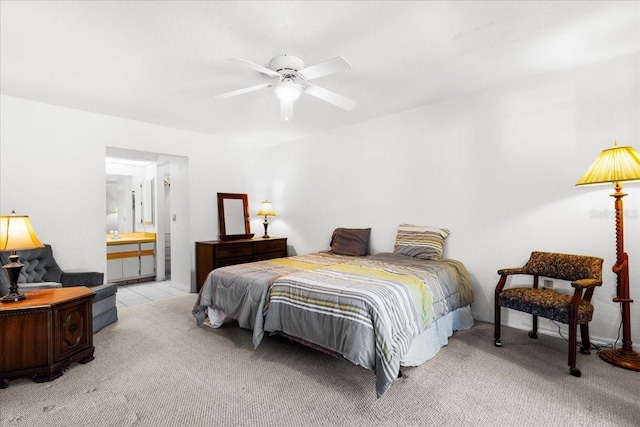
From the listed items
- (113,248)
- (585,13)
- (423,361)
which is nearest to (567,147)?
(585,13)

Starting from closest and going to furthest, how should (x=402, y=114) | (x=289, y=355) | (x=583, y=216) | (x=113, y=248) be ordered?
(x=289, y=355), (x=583, y=216), (x=402, y=114), (x=113, y=248)

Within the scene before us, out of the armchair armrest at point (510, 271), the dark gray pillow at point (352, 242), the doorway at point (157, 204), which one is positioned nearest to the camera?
the armchair armrest at point (510, 271)

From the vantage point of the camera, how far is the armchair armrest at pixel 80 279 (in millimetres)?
3435

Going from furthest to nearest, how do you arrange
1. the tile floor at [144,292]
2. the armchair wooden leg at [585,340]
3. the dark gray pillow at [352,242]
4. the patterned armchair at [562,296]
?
the tile floor at [144,292] → the dark gray pillow at [352,242] → the armchair wooden leg at [585,340] → the patterned armchair at [562,296]

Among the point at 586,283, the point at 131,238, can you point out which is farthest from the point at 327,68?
the point at 131,238

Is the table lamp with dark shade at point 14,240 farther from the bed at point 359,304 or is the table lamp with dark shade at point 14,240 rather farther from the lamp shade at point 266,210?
the lamp shade at point 266,210

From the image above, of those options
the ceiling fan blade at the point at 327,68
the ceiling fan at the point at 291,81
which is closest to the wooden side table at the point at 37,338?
the ceiling fan at the point at 291,81

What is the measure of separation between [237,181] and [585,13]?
15.9 feet

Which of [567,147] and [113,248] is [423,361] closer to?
[567,147]

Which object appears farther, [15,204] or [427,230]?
[427,230]

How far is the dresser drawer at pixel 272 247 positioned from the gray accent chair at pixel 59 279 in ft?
7.12

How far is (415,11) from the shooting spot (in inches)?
81.0

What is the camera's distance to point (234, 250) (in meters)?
4.80

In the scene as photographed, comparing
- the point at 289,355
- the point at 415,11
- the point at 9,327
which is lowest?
the point at 289,355
